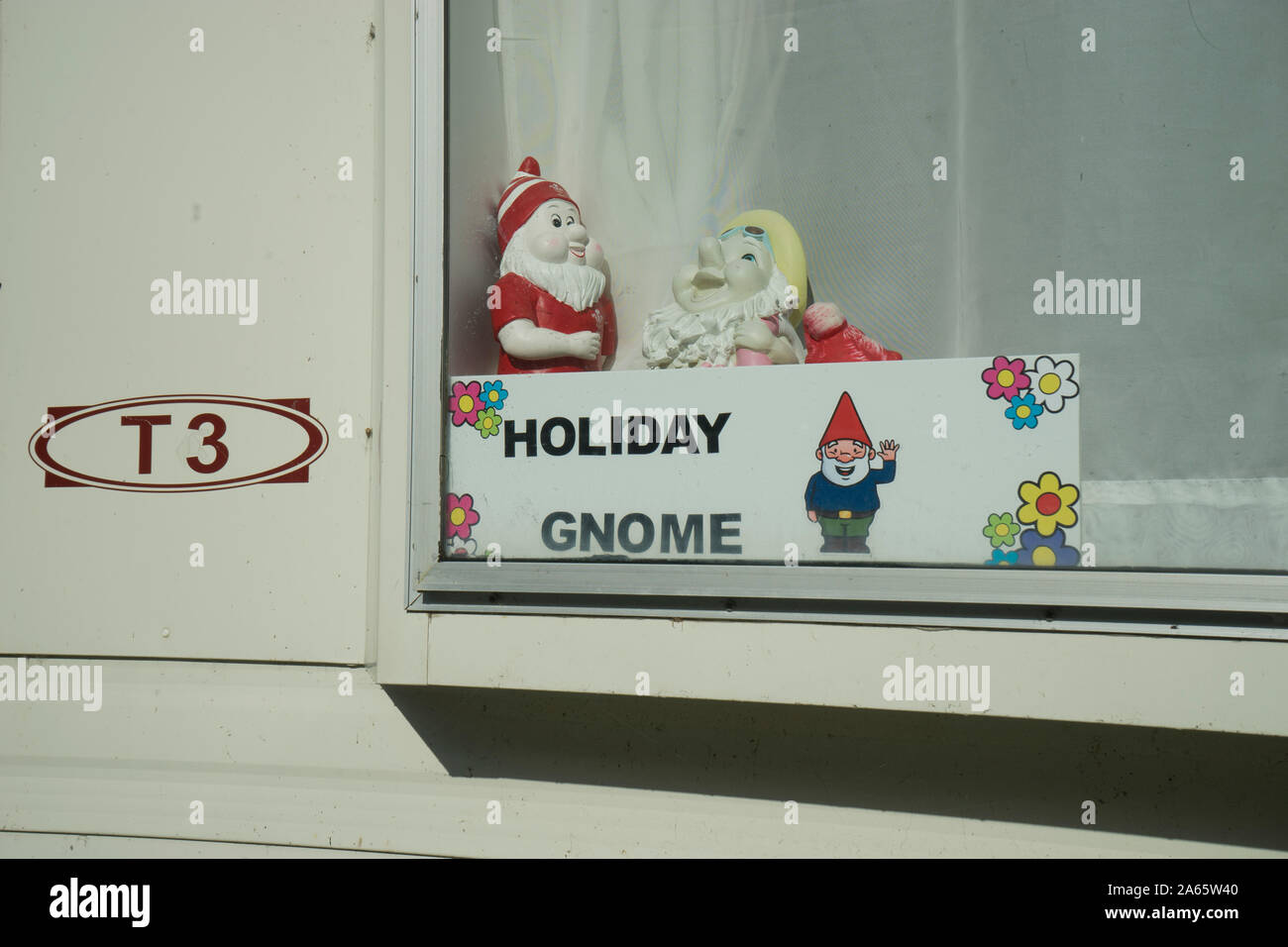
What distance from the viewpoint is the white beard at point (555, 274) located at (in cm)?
289

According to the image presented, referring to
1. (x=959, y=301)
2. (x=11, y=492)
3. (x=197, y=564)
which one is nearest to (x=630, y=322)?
(x=959, y=301)

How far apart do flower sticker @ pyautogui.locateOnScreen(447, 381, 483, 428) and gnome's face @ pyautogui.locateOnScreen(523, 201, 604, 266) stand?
419 millimetres

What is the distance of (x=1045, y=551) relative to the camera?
7.77 feet

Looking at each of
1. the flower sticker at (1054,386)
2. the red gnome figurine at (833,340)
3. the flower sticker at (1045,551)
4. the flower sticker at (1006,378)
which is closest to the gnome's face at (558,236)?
the red gnome figurine at (833,340)

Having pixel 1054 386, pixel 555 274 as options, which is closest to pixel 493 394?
pixel 555 274

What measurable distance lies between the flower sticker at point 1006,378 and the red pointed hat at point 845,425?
29 centimetres

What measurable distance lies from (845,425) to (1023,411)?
15.4 inches

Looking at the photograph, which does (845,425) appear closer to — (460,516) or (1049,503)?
(1049,503)

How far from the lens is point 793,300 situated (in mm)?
2863

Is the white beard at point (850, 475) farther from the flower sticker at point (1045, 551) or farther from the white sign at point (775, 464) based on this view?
the flower sticker at point (1045, 551)

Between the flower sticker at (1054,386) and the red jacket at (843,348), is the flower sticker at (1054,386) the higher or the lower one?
the lower one

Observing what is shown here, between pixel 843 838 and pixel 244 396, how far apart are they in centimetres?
A: 194

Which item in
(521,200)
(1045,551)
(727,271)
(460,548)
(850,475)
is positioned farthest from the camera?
(521,200)

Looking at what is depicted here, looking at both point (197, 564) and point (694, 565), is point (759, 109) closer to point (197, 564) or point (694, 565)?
point (694, 565)
